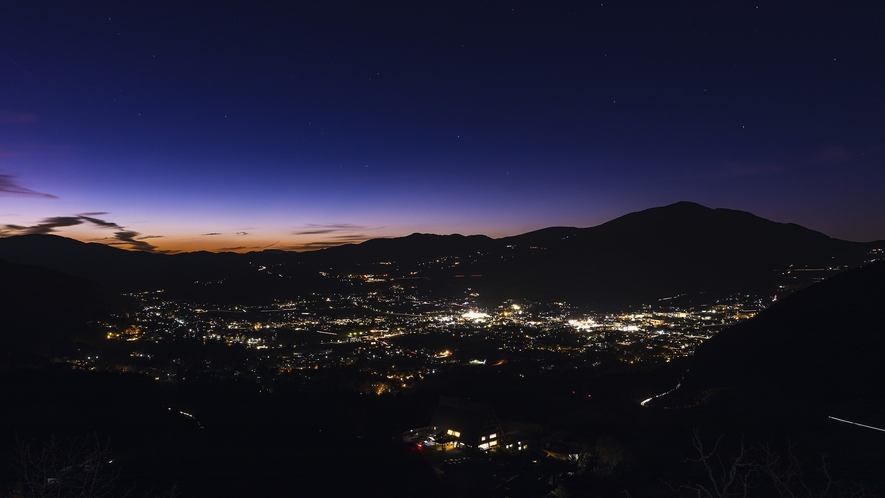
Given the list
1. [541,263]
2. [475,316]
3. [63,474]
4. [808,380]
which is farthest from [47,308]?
[541,263]

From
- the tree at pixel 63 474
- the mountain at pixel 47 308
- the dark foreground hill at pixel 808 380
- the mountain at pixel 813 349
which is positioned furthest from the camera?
the mountain at pixel 47 308

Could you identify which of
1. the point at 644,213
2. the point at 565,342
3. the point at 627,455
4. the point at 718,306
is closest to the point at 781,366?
the point at 627,455

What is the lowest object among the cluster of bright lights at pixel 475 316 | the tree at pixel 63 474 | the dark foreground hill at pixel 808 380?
the cluster of bright lights at pixel 475 316

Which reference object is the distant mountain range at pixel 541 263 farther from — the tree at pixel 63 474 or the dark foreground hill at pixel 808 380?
the tree at pixel 63 474

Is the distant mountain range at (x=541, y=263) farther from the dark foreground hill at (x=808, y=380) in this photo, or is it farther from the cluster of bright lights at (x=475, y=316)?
the dark foreground hill at (x=808, y=380)

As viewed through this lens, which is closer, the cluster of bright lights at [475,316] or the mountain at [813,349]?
the mountain at [813,349]

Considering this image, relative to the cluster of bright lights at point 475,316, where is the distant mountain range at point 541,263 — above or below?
above

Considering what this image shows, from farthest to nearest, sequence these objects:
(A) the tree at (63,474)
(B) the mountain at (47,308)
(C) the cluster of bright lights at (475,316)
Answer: (C) the cluster of bright lights at (475,316), (B) the mountain at (47,308), (A) the tree at (63,474)

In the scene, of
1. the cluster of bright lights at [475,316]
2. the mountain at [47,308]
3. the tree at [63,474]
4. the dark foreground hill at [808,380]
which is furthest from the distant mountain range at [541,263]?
the tree at [63,474]
